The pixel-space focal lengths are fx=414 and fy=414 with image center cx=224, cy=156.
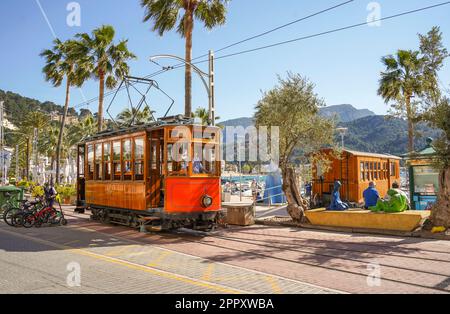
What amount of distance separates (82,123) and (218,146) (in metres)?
45.9

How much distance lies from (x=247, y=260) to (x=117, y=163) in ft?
24.3

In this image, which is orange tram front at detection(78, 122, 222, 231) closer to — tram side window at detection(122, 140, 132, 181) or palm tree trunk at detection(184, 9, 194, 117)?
tram side window at detection(122, 140, 132, 181)

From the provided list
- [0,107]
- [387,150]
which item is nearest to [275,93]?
[0,107]

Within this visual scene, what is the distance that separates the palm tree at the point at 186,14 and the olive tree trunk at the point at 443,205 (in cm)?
1159

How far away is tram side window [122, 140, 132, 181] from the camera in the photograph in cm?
1390

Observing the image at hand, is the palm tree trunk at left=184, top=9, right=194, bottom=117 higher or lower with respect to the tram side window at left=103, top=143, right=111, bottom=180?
higher

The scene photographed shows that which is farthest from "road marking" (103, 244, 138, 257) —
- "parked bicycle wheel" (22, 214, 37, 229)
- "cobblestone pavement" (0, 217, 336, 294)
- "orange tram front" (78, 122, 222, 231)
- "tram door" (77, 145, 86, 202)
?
"tram door" (77, 145, 86, 202)

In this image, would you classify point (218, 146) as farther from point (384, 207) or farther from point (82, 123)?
point (82, 123)

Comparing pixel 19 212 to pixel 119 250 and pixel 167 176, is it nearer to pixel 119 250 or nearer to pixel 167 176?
pixel 167 176

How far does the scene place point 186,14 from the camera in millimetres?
19344

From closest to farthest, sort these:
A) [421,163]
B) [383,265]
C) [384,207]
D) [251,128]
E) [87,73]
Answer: [383,265]
[384,207]
[421,163]
[251,128]
[87,73]

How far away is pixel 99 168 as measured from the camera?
1616 centimetres

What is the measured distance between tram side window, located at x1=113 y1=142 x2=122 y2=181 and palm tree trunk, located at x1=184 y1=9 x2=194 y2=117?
421cm
